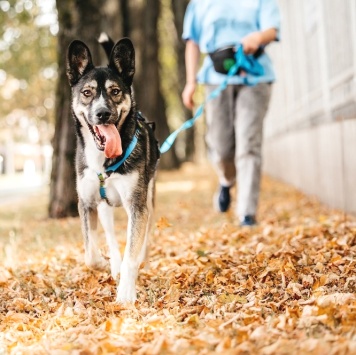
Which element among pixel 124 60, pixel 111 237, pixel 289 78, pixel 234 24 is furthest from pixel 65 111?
pixel 289 78

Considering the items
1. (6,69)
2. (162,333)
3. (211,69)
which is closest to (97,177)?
(162,333)

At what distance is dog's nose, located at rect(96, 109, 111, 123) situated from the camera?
420 cm

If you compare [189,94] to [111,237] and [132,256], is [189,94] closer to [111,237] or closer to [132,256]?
[111,237]

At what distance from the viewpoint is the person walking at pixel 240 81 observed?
6.88 metres

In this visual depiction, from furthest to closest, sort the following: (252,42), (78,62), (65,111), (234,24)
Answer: (65,111), (234,24), (252,42), (78,62)

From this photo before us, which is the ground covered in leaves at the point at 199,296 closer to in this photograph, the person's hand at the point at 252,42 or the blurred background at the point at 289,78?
the blurred background at the point at 289,78

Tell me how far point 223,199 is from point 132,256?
4.24 m

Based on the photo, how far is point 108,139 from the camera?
432 centimetres

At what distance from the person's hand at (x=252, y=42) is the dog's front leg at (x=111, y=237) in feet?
8.53

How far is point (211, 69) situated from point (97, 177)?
121 inches

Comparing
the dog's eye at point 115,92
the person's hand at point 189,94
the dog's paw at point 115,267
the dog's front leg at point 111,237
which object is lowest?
the dog's paw at point 115,267

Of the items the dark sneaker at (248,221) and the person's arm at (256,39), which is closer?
the person's arm at (256,39)

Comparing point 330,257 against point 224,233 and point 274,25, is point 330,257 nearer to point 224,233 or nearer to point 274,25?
point 224,233

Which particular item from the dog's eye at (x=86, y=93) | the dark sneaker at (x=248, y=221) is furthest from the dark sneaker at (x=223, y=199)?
the dog's eye at (x=86, y=93)
